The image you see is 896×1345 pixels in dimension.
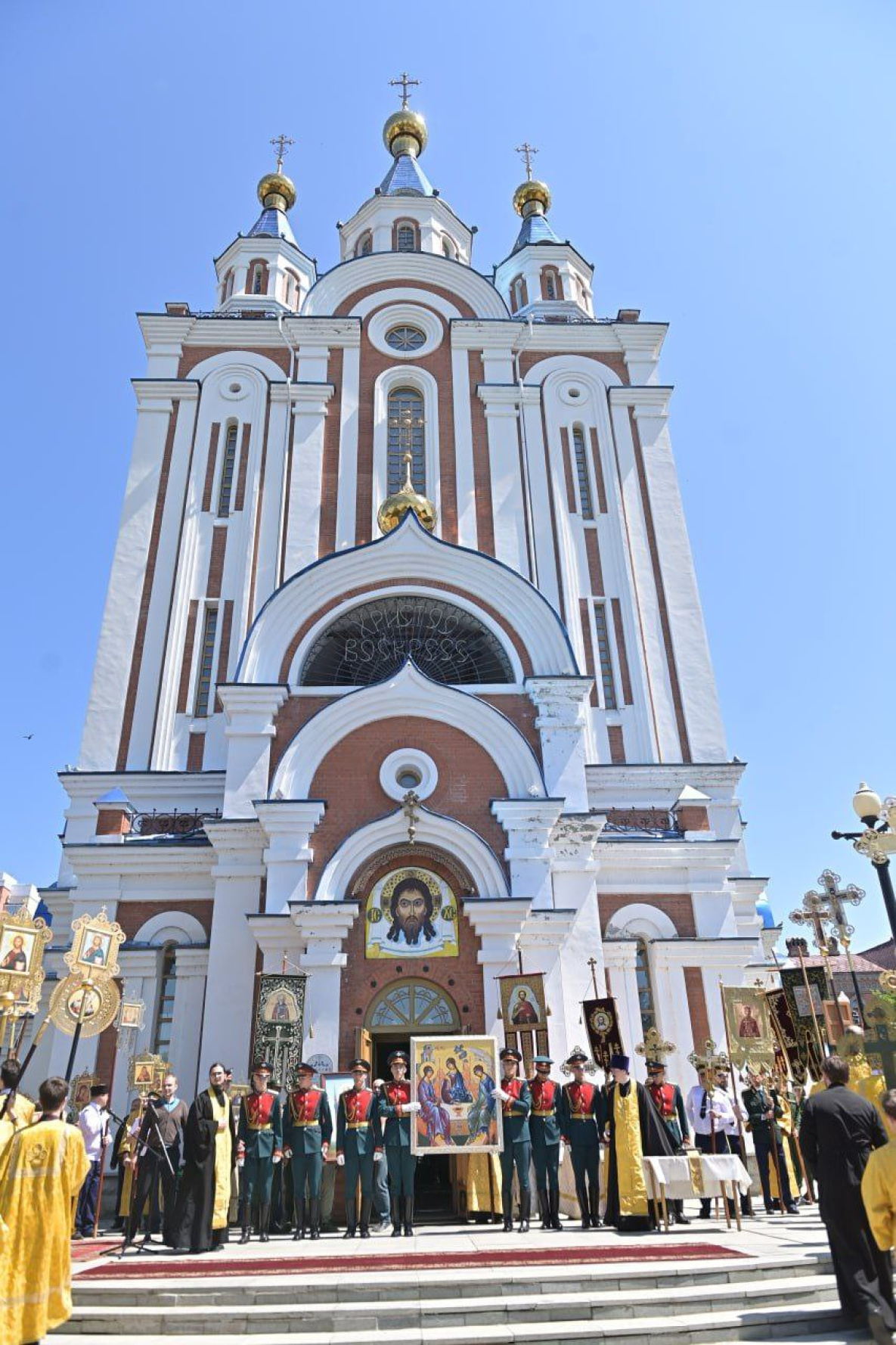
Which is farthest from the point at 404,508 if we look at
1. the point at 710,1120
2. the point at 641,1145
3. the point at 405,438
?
the point at 641,1145

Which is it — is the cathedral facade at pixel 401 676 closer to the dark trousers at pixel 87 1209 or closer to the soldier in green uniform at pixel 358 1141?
the soldier in green uniform at pixel 358 1141

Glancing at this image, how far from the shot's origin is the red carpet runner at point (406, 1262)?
674 cm

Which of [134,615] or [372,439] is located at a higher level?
[372,439]

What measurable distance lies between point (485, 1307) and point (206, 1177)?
3.33m

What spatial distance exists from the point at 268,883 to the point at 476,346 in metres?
14.4

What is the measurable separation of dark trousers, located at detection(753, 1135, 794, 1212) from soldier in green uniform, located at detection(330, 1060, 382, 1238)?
4.19 m

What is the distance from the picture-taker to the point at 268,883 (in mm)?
12766

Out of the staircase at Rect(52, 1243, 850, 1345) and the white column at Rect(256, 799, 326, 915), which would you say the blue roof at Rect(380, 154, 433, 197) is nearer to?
the white column at Rect(256, 799, 326, 915)

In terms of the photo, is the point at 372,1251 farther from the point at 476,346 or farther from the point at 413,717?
the point at 476,346

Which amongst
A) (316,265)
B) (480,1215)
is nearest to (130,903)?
(480,1215)

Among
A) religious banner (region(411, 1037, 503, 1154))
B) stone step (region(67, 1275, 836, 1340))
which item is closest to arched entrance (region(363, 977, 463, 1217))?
religious banner (region(411, 1037, 503, 1154))

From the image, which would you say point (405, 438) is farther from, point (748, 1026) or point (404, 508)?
point (748, 1026)

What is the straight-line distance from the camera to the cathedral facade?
41.9 feet

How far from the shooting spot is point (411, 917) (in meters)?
12.6
